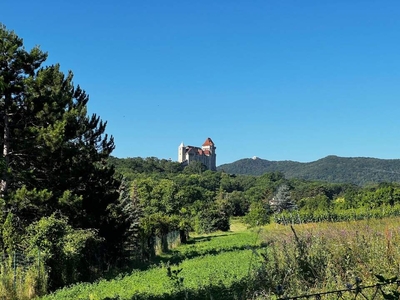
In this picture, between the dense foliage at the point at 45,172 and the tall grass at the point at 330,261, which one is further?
the dense foliage at the point at 45,172

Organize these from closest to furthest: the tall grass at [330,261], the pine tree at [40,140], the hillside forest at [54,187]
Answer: the tall grass at [330,261]
the hillside forest at [54,187]
the pine tree at [40,140]

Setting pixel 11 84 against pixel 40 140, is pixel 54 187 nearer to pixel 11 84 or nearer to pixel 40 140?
pixel 40 140

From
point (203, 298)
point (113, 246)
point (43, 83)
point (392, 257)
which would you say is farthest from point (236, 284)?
point (113, 246)

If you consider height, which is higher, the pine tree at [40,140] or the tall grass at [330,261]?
the pine tree at [40,140]

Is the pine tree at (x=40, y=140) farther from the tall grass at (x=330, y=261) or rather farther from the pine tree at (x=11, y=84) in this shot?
the tall grass at (x=330, y=261)

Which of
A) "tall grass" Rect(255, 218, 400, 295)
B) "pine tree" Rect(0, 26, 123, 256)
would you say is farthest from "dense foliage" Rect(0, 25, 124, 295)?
"tall grass" Rect(255, 218, 400, 295)

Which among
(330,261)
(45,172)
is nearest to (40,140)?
(45,172)

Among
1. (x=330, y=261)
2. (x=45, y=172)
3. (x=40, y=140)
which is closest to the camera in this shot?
(x=330, y=261)

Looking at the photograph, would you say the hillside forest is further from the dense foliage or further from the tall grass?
the tall grass

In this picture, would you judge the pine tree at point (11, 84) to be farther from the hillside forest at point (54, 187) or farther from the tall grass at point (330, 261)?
the tall grass at point (330, 261)

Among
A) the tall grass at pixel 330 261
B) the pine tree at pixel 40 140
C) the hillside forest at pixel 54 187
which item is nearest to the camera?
the tall grass at pixel 330 261

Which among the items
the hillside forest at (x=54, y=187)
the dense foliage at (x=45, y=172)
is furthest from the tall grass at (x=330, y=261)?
the dense foliage at (x=45, y=172)

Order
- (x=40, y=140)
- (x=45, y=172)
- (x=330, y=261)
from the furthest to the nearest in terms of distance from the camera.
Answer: (x=45, y=172) → (x=40, y=140) → (x=330, y=261)

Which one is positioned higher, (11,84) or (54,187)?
(11,84)
